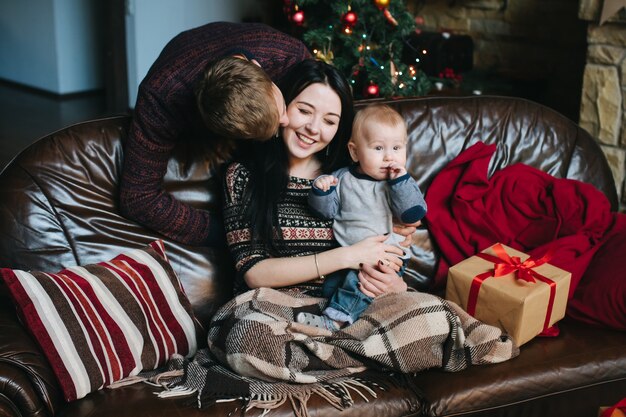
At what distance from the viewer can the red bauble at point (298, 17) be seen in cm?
368

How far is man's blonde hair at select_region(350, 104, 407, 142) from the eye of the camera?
81.6 inches

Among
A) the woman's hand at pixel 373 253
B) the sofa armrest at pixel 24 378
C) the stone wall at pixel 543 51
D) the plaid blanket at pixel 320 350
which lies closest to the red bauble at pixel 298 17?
the stone wall at pixel 543 51

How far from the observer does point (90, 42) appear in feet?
21.1

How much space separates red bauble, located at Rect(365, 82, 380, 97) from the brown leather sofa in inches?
42.1

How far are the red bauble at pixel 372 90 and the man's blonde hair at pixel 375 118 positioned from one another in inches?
57.9

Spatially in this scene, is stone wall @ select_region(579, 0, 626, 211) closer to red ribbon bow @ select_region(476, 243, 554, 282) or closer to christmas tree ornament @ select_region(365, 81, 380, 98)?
christmas tree ornament @ select_region(365, 81, 380, 98)

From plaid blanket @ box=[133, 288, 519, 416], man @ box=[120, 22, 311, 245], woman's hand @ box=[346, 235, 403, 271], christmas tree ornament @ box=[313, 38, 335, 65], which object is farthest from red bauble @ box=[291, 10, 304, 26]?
plaid blanket @ box=[133, 288, 519, 416]

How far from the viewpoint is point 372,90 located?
3580 millimetres

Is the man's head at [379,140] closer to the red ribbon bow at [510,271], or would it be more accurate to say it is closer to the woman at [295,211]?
the woman at [295,211]

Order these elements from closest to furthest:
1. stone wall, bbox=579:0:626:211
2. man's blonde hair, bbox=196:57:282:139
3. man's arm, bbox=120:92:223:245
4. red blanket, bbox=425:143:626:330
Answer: man's blonde hair, bbox=196:57:282:139 < man's arm, bbox=120:92:223:245 < red blanket, bbox=425:143:626:330 < stone wall, bbox=579:0:626:211

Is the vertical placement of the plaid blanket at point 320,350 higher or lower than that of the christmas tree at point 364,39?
lower

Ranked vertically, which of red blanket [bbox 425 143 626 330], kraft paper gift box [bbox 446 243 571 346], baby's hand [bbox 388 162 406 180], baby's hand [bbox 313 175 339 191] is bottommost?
kraft paper gift box [bbox 446 243 571 346]

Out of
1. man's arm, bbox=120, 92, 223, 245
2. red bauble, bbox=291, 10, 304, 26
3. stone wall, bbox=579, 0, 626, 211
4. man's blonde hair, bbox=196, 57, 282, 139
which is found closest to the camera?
man's blonde hair, bbox=196, 57, 282, 139

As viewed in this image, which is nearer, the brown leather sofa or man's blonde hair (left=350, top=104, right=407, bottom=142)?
the brown leather sofa
